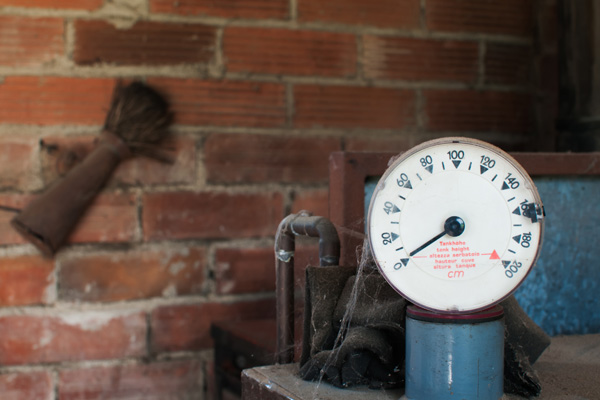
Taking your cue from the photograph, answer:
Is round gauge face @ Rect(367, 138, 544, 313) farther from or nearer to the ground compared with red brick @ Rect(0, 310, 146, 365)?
farther from the ground

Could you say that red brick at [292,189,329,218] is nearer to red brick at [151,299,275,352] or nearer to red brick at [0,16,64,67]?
red brick at [151,299,275,352]

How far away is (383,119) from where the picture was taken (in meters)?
1.73

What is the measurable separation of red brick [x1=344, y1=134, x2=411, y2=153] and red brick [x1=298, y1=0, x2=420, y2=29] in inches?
11.4

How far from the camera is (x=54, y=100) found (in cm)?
151

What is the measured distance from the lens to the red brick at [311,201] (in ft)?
5.47

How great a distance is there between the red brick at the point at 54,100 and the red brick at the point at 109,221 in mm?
182

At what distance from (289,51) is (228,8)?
0.59ft

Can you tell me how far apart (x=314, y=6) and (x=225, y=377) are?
36.2 inches

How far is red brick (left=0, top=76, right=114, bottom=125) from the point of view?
A: 1.48 m

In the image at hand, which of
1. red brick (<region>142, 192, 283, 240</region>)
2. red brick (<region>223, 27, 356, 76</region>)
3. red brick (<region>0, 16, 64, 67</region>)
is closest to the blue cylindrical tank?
red brick (<region>142, 192, 283, 240</region>)

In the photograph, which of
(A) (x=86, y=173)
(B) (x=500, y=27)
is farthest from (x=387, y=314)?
(B) (x=500, y=27)

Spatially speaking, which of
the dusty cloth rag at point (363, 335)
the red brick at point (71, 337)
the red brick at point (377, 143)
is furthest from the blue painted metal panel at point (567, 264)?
the red brick at point (71, 337)

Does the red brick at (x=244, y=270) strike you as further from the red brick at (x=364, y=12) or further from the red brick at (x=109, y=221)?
the red brick at (x=364, y=12)

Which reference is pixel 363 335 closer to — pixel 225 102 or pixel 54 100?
pixel 225 102
